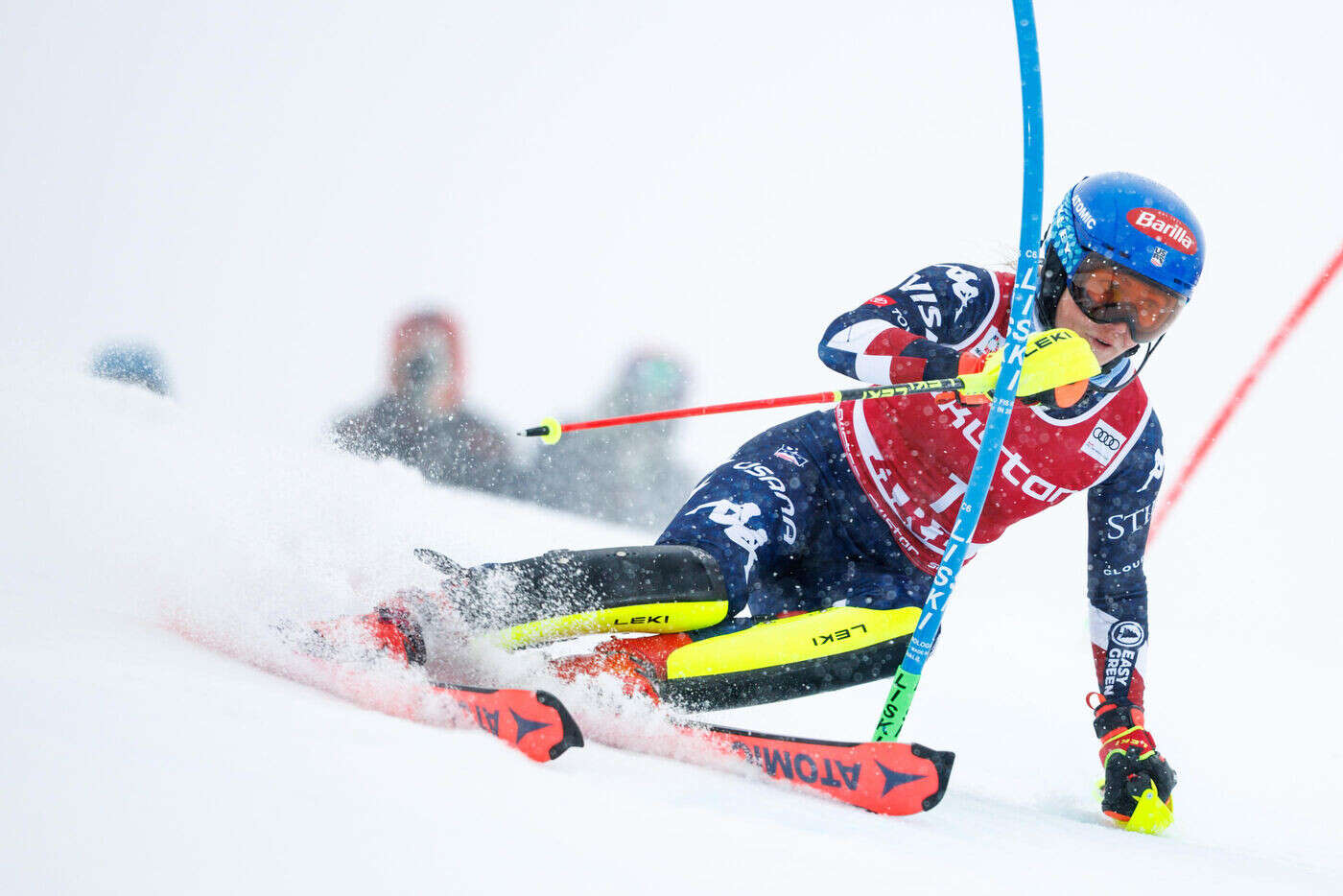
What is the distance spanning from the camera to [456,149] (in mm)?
18781

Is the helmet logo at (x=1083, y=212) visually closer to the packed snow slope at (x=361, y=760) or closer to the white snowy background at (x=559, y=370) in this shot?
the white snowy background at (x=559, y=370)

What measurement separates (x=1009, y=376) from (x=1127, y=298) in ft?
1.50

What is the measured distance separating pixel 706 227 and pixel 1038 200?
16.2m

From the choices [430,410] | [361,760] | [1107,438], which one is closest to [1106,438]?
[1107,438]

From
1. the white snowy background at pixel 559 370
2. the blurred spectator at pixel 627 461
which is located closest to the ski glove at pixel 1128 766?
the white snowy background at pixel 559 370

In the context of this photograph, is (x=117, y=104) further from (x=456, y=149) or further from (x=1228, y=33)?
(x=1228, y=33)

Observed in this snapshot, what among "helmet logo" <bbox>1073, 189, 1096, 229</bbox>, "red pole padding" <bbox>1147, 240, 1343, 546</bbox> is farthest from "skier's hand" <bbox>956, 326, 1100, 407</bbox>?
"red pole padding" <bbox>1147, 240, 1343, 546</bbox>

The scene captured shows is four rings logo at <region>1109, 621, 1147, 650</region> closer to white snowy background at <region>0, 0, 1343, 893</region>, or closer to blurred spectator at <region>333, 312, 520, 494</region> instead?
white snowy background at <region>0, 0, 1343, 893</region>

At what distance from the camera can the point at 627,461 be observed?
19.9ft

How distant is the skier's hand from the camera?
6.14 ft

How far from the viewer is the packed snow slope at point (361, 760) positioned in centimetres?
91

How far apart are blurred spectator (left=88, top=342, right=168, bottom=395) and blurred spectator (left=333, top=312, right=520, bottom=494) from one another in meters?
2.12

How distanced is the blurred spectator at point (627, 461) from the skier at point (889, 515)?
3.31 metres

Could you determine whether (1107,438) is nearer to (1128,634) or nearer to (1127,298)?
(1127,298)
